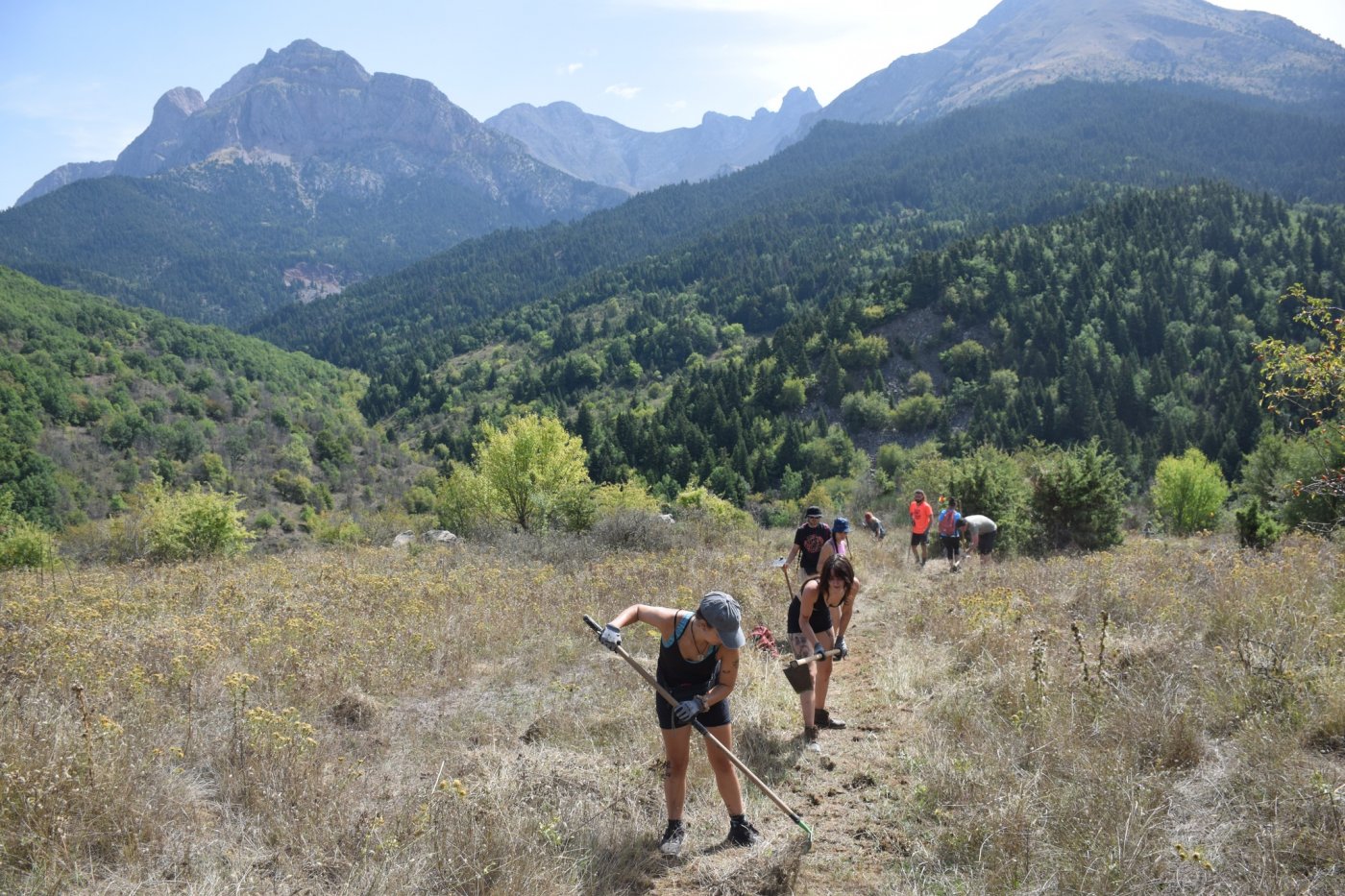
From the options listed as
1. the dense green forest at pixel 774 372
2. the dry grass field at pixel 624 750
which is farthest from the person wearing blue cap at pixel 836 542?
the dense green forest at pixel 774 372

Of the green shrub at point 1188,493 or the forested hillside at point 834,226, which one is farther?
the forested hillside at point 834,226

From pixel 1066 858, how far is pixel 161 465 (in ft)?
265

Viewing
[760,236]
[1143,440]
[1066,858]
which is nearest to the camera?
[1066,858]

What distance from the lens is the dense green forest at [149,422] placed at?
201 ft

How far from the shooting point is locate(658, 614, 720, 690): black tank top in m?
4.67

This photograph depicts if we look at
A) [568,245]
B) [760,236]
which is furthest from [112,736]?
[568,245]

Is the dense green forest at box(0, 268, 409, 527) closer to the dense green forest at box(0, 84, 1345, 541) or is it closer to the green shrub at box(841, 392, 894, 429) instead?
the dense green forest at box(0, 84, 1345, 541)

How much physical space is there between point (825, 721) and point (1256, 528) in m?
11.2

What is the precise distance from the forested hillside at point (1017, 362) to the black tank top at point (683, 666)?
5286cm

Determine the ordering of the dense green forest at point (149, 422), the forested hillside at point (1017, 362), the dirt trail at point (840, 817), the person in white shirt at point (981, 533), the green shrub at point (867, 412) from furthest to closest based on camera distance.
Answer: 1. the green shrub at point (867, 412)
2. the forested hillside at point (1017, 362)
3. the dense green forest at point (149, 422)
4. the person in white shirt at point (981, 533)
5. the dirt trail at point (840, 817)

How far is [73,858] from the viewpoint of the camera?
11.4 ft

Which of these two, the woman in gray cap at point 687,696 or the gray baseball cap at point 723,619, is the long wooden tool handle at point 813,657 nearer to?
the woman in gray cap at point 687,696

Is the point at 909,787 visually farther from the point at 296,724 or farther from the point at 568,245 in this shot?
the point at 568,245

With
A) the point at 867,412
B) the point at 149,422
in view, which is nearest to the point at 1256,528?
the point at 867,412
